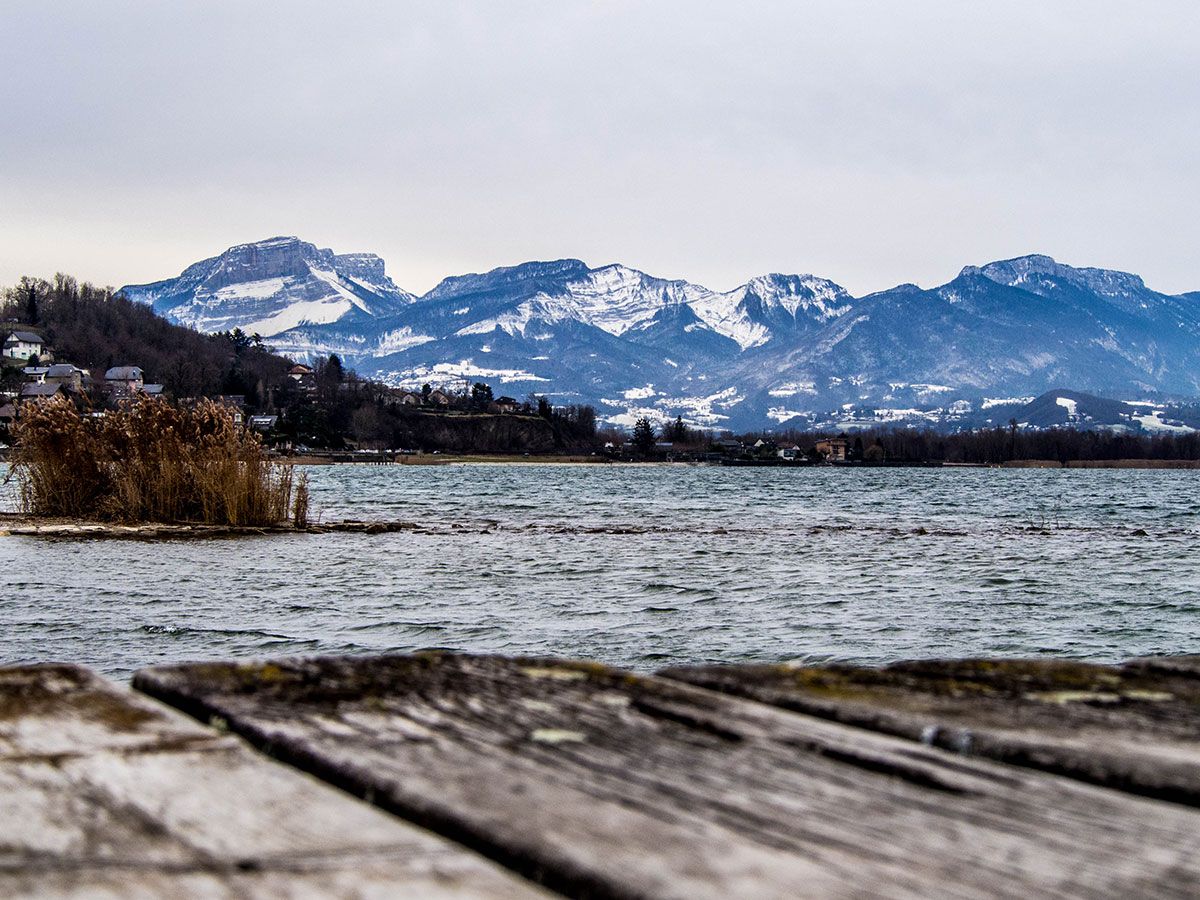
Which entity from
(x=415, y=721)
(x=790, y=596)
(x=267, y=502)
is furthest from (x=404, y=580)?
(x=415, y=721)

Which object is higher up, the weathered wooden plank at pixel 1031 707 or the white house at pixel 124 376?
the white house at pixel 124 376

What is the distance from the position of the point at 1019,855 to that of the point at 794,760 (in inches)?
16.6

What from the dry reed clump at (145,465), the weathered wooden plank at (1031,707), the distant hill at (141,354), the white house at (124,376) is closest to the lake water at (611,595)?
the dry reed clump at (145,465)

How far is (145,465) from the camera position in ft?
108

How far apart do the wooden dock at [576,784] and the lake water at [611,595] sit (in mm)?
11819

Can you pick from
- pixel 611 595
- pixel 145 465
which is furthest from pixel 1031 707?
pixel 145 465

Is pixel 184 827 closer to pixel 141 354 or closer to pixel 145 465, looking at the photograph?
pixel 145 465

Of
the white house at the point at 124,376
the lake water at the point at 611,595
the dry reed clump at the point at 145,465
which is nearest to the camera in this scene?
the lake water at the point at 611,595

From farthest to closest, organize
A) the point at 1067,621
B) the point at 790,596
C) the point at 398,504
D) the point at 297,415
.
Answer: the point at 297,415, the point at 398,504, the point at 790,596, the point at 1067,621

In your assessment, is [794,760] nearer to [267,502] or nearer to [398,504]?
[267,502]

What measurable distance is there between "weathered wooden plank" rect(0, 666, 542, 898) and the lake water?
471 inches

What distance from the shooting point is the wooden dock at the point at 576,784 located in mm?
1343

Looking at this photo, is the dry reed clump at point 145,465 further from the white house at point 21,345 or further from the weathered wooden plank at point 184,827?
the white house at point 21,345

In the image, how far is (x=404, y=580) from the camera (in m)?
23.4
